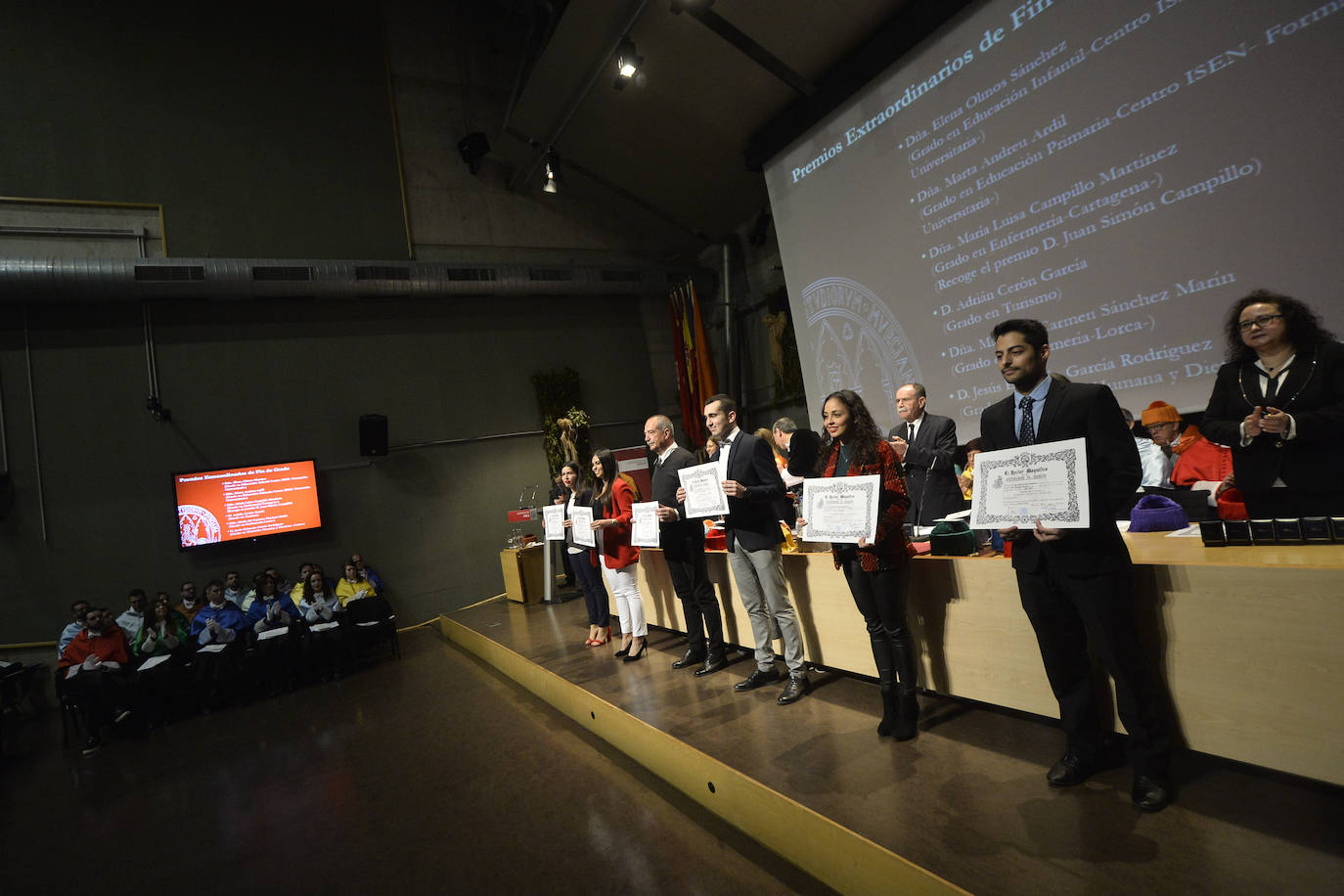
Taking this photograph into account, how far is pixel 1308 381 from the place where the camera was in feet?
7.34

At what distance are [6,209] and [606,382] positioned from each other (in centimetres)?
691

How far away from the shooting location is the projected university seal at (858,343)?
554 cm

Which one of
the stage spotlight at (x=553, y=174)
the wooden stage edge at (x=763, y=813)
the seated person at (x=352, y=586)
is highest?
the stage spotlight at (x=553, y=174)

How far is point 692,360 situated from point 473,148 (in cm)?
421

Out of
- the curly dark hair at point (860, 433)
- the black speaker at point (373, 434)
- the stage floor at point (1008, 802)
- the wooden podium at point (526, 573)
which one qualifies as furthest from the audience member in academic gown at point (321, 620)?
the curly dark hair at point (860, 433)

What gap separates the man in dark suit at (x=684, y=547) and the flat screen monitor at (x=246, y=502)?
573 centimetres

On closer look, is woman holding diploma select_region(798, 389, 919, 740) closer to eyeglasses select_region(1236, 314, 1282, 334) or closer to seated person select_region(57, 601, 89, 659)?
eyeglasses select_region(1236, 314, 1282, 334)

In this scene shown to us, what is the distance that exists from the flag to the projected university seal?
3387 millimetres

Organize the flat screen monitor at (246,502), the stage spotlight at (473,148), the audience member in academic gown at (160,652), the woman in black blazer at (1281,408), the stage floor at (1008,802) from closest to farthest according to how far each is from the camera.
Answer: the stage floor at (1008,802) < the woman in black blazer at (1281,408) < the audience member in academic gown at (160,652) < the flat screen monitor at (246,502) < the stage spotlight at (473,148)

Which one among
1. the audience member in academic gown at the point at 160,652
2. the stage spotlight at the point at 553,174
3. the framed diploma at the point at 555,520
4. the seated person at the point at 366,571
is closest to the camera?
the audience member in academic gown at the point at 160,652

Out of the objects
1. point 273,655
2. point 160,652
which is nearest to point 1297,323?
point 273,655

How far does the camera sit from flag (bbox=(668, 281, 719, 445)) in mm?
9766

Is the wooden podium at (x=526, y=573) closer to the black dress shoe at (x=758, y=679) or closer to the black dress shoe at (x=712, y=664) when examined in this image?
the black dress shoe at (x=712, y=664)

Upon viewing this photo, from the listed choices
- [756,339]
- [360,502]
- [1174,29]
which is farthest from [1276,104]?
[360,502]
